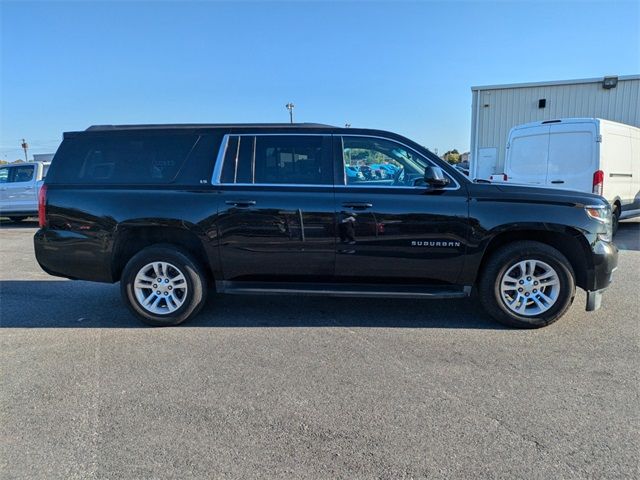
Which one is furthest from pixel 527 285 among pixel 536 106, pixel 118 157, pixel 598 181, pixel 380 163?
pixel 536 106

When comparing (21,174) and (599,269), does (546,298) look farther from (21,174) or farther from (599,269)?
(21,174)

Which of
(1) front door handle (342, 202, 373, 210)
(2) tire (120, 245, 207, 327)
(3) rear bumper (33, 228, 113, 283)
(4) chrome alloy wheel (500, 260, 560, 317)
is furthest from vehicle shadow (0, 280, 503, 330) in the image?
(1) front door handle (342, 202, 373, 210)

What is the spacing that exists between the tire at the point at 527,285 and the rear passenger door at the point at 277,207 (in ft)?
5.19

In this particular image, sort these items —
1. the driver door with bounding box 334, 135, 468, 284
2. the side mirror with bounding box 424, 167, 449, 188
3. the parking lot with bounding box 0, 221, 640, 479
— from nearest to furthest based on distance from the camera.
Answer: the parking lot with bounding box 0, 221, 640, 479 < the side mirror with bounding box 424, 167, 449, 188 < the driver door with bounding box 334, 135, 468, 284

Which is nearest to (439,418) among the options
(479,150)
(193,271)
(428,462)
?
(428,462)

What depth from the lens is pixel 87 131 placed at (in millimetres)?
4832

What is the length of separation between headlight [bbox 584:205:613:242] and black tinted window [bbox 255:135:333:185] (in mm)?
2518

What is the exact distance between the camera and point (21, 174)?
46.0 ft

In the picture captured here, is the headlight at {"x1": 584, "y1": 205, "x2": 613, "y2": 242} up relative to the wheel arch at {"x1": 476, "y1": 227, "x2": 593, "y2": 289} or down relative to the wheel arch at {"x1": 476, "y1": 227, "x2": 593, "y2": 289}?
up

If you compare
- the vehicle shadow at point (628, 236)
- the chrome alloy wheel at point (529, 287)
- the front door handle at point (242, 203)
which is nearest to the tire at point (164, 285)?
the front door handle at point (242, 203)

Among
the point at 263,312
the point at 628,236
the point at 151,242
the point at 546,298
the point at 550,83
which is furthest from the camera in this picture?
the point at 550,83

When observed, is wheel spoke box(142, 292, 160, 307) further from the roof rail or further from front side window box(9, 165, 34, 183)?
front side window box(9, 165, 34, 183)

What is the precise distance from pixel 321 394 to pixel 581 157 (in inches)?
326

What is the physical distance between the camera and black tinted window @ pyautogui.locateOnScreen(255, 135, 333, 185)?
4629mm
